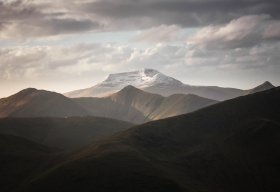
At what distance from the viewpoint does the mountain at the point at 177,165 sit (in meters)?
135

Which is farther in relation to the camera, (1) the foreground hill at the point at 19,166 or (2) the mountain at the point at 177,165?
(1) the foreground hill at the point at 19,166

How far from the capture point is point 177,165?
166 meters

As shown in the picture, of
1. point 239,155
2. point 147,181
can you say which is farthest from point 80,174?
point 239,155

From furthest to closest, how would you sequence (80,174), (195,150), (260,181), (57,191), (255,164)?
(195,150), (255,164), (260,181), (80,174), (57,191)

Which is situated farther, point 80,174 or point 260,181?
point 260,181

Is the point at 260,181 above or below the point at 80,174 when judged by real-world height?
below

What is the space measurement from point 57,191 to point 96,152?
39435 mm

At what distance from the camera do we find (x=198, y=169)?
164500 mm

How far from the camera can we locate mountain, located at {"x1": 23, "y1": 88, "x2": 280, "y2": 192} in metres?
135

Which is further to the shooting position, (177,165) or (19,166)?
(19,166)

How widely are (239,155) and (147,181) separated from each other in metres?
61.4

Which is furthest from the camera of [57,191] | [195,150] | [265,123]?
[265,123]

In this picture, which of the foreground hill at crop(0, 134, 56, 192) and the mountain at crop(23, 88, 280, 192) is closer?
the mountain at crop(23, 88, 280, 192)

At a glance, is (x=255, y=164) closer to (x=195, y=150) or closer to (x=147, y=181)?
(x=195, y=150)
